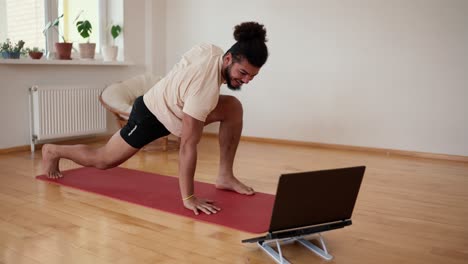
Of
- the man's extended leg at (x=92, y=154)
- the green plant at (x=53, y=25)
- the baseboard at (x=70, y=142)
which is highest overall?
the green plant at (x=53, y=25)

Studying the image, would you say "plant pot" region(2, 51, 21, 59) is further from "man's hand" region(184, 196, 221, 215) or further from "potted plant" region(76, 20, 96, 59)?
"man's hand" region(184, 196, 221, 215)

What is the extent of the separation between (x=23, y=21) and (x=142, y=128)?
240 cm

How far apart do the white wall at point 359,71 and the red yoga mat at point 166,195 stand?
80.6 inches

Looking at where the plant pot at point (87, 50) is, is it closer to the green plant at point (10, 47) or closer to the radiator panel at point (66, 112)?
the radiator panel at point (66, 112)

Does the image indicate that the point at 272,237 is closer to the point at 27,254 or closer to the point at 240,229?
the point at 240,229

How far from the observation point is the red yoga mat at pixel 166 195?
87.7 inches

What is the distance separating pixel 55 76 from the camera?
4.23 metres

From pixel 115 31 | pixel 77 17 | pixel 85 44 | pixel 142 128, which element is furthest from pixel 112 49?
pixel 142 128

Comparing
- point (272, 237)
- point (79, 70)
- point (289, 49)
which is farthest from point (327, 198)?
point (79, 70)

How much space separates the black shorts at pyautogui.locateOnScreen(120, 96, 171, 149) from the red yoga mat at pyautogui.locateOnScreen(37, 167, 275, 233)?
13.1 inches

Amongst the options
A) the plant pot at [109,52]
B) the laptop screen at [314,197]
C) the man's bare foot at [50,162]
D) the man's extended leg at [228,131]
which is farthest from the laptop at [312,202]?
the plant pot at [109,52]

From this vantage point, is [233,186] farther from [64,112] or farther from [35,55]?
[35,55]

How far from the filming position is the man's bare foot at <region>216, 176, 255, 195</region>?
268cm

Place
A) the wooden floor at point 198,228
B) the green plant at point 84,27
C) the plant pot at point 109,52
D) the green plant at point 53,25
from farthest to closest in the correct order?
the plant pot at point 109,52
the green plant at point 84,27
the green plant at point 53,25
the wooden floor at point 198,228
